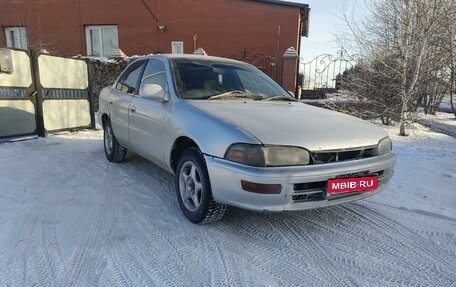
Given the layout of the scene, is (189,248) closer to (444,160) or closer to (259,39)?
(444,160)

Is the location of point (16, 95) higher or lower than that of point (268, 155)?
higher

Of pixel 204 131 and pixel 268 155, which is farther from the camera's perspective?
pixel 204 131

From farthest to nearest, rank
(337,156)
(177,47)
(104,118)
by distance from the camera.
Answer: (177,47) < (104,118) < (337,156)

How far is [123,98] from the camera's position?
4859 millimetres

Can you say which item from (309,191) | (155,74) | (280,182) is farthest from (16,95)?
(309,191)

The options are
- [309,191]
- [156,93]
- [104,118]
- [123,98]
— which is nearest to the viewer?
[309,191]

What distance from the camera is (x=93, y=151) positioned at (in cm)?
644

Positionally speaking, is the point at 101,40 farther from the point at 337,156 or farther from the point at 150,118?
the point at 337,156

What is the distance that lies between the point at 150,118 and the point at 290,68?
9.25 metres

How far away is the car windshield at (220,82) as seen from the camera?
3783 millimetres

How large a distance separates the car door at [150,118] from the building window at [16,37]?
16044mm

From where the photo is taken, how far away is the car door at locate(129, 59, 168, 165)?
3.80m

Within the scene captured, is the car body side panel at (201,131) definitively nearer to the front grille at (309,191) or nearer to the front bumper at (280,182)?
the front bumper at (280,182)

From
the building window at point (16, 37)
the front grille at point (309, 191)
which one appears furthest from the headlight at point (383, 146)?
the building window at point (16, 37)
